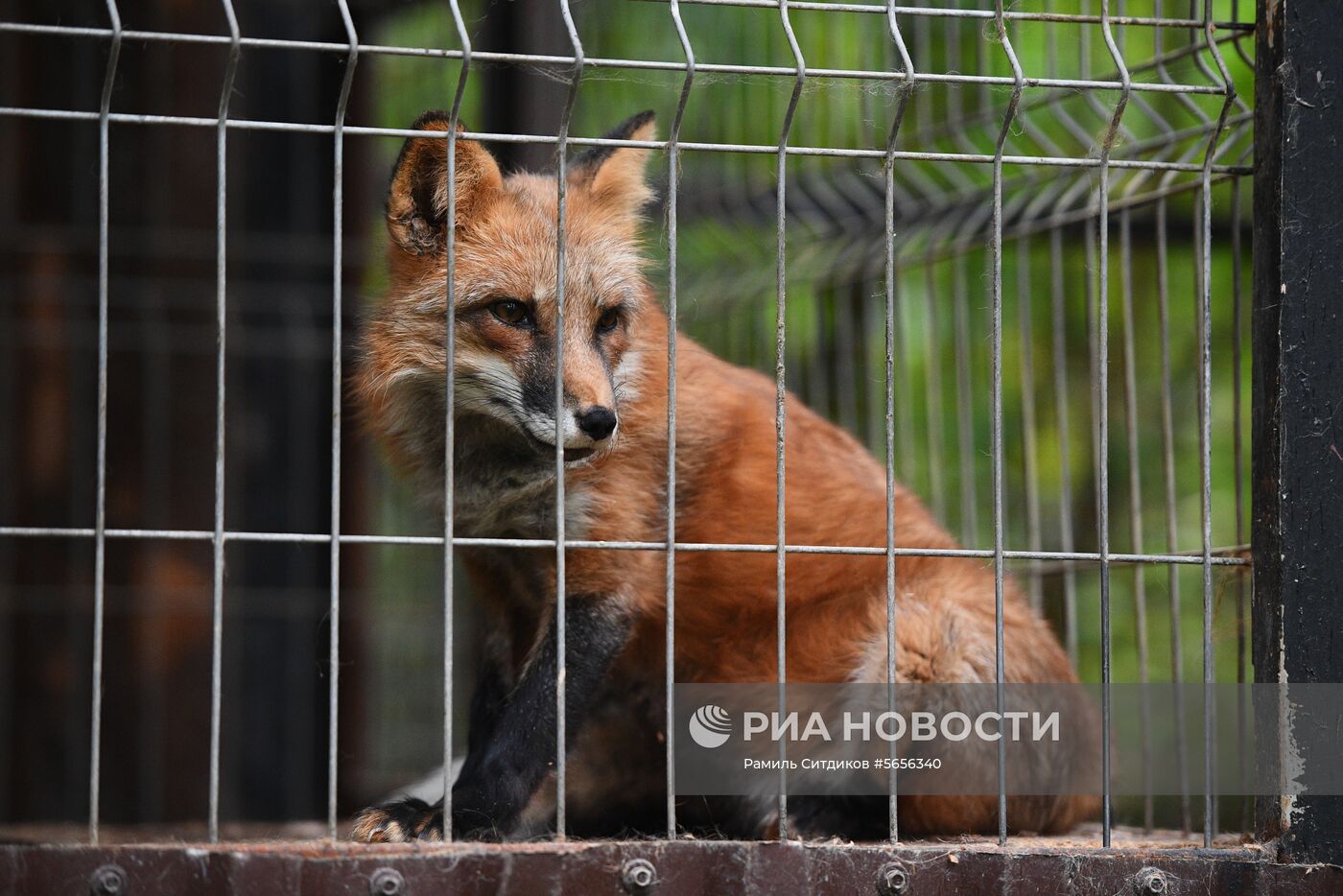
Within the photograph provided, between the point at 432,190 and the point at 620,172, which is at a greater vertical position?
the point at 620,172

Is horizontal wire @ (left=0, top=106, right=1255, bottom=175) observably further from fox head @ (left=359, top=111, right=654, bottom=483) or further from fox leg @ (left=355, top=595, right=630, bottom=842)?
fox leg @ (left=355, top=595, right=630, bottom=842)

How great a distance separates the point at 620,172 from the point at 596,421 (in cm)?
121

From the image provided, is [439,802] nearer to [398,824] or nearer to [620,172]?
[398,824]

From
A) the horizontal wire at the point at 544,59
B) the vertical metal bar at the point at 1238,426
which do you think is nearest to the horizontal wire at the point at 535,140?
the horizontal wire at the point at 544,59

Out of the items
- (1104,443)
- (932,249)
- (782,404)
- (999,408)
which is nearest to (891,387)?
(782,404)

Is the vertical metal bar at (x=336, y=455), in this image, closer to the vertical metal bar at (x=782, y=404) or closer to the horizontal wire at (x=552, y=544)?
the horizontal wire at (x=552, y=544)

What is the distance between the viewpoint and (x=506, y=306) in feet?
12.6

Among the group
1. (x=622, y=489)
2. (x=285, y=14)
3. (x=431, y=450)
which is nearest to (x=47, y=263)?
(x=285, y=14)

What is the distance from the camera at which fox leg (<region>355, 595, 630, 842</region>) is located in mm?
3502

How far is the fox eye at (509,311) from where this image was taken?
12.6 ft

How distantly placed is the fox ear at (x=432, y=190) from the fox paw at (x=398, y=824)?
5.17 ft

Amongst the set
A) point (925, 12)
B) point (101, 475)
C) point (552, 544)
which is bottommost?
point (552, 544)

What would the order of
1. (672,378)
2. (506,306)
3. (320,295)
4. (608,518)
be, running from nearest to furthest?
(672,378), (506,306), (608,518), (320,295)

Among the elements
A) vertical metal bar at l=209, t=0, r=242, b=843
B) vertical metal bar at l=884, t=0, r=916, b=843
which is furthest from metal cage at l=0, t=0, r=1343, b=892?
vertical metal bar at l=209, t=0, r=242, b=843
